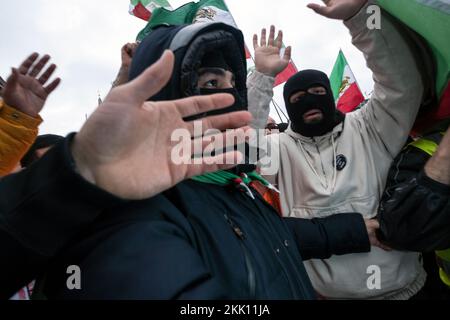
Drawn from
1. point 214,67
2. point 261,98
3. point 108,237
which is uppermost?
point 214,67

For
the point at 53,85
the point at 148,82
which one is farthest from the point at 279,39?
the point at 148,82

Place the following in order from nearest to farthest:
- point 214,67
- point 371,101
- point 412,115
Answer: point 214,67, point 412,115, point 371,101

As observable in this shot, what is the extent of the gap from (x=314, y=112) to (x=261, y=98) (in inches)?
14.1

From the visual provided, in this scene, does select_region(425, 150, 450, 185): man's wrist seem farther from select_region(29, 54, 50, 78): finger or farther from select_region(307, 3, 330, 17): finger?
select_region(29, 54, 50, 78): finger

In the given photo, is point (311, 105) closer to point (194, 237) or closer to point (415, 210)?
point (415, 210)

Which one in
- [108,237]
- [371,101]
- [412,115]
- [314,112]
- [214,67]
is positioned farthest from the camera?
[314,112]

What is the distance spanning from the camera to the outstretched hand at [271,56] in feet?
6.56

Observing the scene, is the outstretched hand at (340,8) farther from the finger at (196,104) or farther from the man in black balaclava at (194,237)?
the finger at (196,104)

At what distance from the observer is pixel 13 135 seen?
1.47 m

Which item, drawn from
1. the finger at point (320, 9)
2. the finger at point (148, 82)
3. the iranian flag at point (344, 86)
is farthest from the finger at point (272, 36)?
the iranian flag at point (344, 86)
